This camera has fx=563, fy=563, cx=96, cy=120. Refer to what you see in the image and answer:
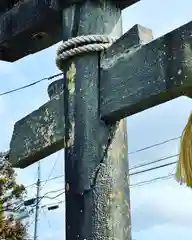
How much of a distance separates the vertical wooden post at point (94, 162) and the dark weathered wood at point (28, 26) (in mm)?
149

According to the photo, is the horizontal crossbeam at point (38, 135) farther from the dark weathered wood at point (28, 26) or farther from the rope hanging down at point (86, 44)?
the dark weathered wood at point (28, 26)

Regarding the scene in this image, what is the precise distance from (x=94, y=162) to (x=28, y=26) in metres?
0.75

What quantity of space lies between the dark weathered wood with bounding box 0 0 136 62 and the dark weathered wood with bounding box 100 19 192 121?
1.02 feet

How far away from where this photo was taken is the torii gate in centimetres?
182

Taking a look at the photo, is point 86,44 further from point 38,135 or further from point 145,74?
point 38,135

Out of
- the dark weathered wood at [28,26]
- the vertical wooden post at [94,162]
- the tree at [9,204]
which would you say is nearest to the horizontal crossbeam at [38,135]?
the vertical wooden post at [94,162]

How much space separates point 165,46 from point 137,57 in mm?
113

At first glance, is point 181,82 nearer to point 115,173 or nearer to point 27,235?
point 115,173

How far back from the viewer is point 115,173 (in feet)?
6.22

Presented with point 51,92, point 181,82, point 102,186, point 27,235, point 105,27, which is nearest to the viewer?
Answer: point 181,82

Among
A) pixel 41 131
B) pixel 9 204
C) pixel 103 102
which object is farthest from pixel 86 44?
pixel 9 204

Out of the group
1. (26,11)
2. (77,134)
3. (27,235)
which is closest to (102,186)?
(77,134)

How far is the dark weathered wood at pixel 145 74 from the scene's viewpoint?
177 cm

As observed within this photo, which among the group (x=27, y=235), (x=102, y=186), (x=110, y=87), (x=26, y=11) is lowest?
(x=102, y=186)
